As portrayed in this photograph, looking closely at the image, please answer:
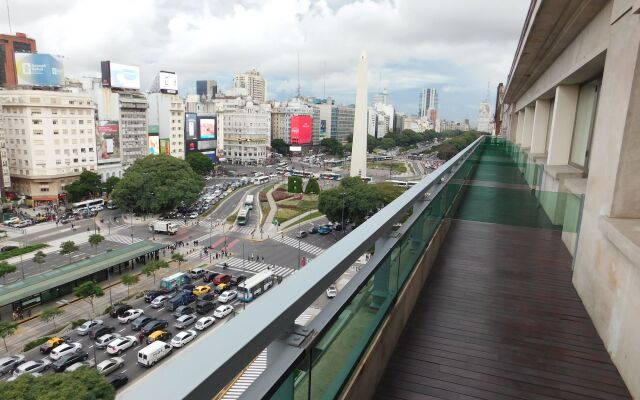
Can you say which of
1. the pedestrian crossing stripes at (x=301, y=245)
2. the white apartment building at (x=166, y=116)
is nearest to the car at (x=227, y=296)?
the pedestrian crossing stripes at (x=301, y=245)

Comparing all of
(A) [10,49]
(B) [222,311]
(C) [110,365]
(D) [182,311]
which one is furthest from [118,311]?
(A) [10,49]

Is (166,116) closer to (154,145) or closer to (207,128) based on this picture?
(154,145)

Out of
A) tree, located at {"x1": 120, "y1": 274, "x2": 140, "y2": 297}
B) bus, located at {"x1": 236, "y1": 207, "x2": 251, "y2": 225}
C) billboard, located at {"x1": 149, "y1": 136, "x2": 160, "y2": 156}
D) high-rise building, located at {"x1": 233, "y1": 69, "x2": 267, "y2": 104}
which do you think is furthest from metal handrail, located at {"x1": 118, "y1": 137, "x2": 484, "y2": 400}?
high-rise building, located at {"x1": 233, "y1": 69, "x2": 267, "y2": 104}

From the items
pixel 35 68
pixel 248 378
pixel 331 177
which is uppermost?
pixel 35 68

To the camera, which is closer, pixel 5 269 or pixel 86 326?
pixel 86 326

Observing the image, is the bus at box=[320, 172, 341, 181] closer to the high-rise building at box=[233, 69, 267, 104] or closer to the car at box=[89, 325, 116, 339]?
the car at box=[89, 325, 116, 339]

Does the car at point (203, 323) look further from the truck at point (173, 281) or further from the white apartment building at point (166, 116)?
the white apartment building at point (166, 116)

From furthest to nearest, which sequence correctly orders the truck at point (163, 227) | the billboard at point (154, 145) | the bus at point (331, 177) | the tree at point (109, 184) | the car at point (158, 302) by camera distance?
the bus at point (331, 177) → the billboard at point (154, 145) → the tree at point (109, 184) → the truck at point (163, 227) → the car at point (158, 302)
